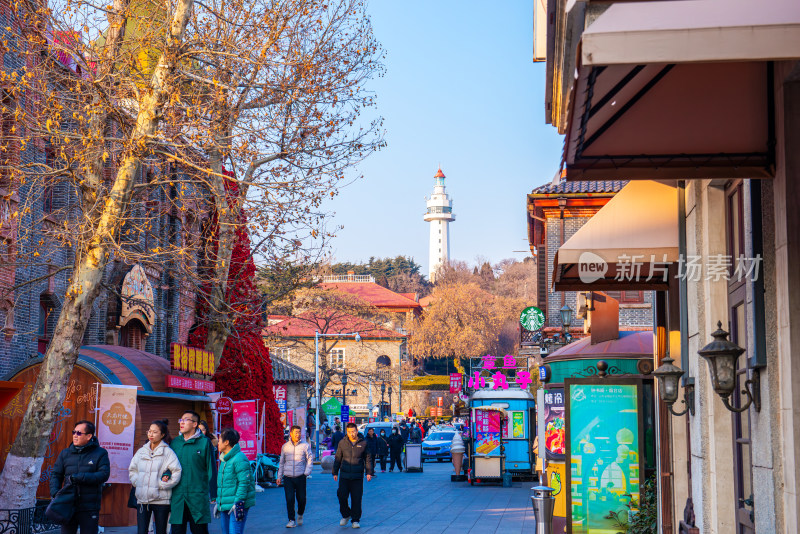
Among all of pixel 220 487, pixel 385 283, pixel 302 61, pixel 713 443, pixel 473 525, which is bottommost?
pixel 473 525

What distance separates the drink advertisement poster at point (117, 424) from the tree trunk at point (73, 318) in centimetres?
294

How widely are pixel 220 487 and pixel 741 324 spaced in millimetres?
7924

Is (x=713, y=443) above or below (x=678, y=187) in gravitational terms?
below

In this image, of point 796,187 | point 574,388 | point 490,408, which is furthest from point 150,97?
point 490,408

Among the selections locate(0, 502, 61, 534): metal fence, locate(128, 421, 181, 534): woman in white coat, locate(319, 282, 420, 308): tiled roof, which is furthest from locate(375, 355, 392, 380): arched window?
locate(128, 421, 181, 534): woman in white coat

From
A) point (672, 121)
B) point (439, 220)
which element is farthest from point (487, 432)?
point (439, 220)

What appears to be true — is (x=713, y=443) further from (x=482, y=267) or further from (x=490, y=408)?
(x=482, y=267)

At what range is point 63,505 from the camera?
440 inches

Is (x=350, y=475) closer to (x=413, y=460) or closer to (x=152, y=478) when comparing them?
(x=152, y=478)

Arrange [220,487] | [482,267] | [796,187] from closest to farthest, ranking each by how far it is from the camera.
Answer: [796,187], [220,487], [482,267]

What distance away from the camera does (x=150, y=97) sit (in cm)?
1483

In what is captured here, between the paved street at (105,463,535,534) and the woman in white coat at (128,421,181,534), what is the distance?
20.1 ft

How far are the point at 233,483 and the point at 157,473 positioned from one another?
4.64 ft

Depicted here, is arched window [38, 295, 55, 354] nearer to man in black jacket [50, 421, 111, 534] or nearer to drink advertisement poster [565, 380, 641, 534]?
man in black jacket [50, 421, 111, 534]
